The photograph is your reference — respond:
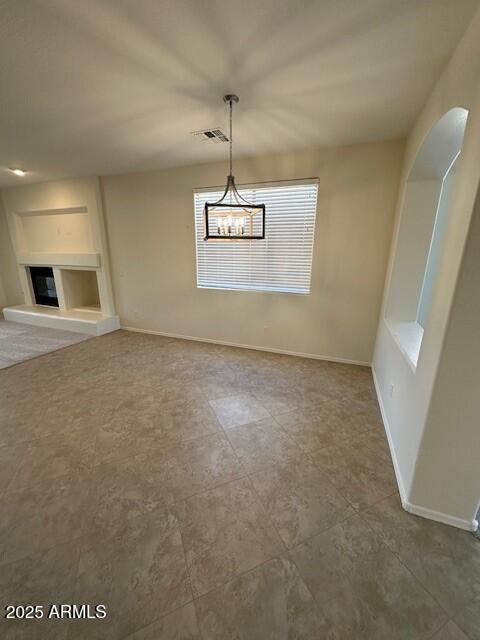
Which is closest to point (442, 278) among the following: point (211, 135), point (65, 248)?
point (211, 135)

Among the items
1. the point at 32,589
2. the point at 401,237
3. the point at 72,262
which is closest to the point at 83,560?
the point at 32,589

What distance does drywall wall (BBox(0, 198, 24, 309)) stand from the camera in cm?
549

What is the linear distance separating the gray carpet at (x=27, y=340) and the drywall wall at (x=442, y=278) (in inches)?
176

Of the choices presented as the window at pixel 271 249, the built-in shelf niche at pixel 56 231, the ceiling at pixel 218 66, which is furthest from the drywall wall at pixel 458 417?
the built-in shelf niche at pixel 56 231

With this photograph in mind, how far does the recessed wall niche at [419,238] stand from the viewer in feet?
7.11

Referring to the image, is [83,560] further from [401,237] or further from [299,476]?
[401,237]

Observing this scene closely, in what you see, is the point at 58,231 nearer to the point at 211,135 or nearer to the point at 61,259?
the point at 61,259

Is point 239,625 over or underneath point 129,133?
underneath

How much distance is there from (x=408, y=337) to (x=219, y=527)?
2.10m

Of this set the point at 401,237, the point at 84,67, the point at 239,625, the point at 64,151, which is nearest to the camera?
the point at 239,625

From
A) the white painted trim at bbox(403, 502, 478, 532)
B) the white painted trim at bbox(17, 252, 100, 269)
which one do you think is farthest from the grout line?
the white painted trim at bbox(17, 252, 100, 269)

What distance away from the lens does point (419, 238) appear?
2.50 m

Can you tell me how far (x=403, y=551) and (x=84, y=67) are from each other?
3439 mm

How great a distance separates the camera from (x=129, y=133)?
2.63 metres
